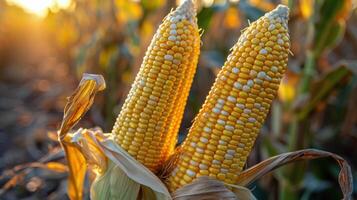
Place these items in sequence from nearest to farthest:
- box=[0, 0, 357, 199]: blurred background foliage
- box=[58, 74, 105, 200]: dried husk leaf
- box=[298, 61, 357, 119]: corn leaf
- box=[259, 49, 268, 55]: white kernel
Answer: box=[259, 49, 268, 55]: white kernel → box=[58, 74, 105, 200]: dried husk leaf → box=[298, 61, 357, 119]: corn leaf → box=[0, 0, 357, 199]: blurred background foliage

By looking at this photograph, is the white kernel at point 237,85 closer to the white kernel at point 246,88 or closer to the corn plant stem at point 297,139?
the white kernel at point 246,88

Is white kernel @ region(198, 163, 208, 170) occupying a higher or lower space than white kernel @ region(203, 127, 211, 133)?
lower

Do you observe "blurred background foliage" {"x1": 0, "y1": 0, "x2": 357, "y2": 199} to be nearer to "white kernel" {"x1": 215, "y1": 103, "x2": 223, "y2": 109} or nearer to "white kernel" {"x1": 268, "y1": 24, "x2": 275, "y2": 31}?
"white kernel" {"x1": 215, "y1": 103, "x2": 223, "y2": 109}

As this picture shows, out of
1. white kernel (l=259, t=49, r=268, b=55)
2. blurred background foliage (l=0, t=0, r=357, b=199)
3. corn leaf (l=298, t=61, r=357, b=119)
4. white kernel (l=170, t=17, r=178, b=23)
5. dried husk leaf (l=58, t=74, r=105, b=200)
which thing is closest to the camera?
white kernel (l=259, t=49, r=268, b=55)

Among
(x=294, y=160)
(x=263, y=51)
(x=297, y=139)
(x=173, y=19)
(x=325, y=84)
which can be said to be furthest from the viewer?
(x=297, y=139)

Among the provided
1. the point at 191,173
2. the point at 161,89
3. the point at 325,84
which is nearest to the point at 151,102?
the point at 161,89

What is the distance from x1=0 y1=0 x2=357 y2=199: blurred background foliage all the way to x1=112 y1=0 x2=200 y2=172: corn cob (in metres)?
0.57

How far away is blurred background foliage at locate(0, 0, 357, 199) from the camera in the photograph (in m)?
3.18

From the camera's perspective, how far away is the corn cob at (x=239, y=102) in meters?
1.59

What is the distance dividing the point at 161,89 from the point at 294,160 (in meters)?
0.55

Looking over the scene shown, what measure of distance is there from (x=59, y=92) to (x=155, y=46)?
567cm

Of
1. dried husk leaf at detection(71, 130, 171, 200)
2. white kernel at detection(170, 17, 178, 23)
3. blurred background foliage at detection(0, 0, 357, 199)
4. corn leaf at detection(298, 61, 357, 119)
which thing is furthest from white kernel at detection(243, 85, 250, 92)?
corn leaf at detection(298, 61, 357, 119)

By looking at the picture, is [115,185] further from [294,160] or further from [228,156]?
[294,160]

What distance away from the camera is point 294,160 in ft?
5.89
